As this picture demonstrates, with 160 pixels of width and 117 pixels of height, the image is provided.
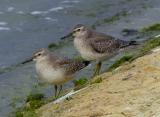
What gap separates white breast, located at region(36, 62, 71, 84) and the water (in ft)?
6.78

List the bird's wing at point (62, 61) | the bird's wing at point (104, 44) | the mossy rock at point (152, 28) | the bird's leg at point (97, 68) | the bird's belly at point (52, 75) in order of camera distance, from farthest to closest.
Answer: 1. the mossy rock at point (152, 28)
2. the bird's leg at point (97, 68)
3. the bird's wing at point (104, 44)
4. the bird's wing at point (62, 61)
5. the bird's belly at point (52, 75)

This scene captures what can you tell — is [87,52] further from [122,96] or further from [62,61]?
[122,96]

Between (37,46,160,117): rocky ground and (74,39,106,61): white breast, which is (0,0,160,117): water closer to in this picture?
(74,39,106,61): white breast

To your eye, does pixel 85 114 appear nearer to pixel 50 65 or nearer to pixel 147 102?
pixel 147 102

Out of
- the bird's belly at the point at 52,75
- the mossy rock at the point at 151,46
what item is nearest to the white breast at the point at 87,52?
the mossy rock at the point at 151,46

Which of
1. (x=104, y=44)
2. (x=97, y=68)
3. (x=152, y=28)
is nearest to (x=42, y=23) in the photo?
(x=152, y=28)

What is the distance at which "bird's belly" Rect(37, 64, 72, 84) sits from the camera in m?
12.3

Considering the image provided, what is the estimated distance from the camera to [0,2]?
72.9 feet

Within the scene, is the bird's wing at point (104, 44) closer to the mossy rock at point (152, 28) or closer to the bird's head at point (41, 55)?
the bird's head at point (41, 55)

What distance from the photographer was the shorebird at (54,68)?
12.3m

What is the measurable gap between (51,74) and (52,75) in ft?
0.10

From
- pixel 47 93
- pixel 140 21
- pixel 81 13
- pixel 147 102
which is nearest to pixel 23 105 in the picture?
pixel 47 93

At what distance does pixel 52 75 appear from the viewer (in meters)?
12.3

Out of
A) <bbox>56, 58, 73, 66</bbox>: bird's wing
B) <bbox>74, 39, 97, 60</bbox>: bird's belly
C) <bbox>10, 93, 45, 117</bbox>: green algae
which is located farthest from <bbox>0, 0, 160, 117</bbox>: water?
<bbox>56, 58, 73, 66</bbox>: bird's wing
